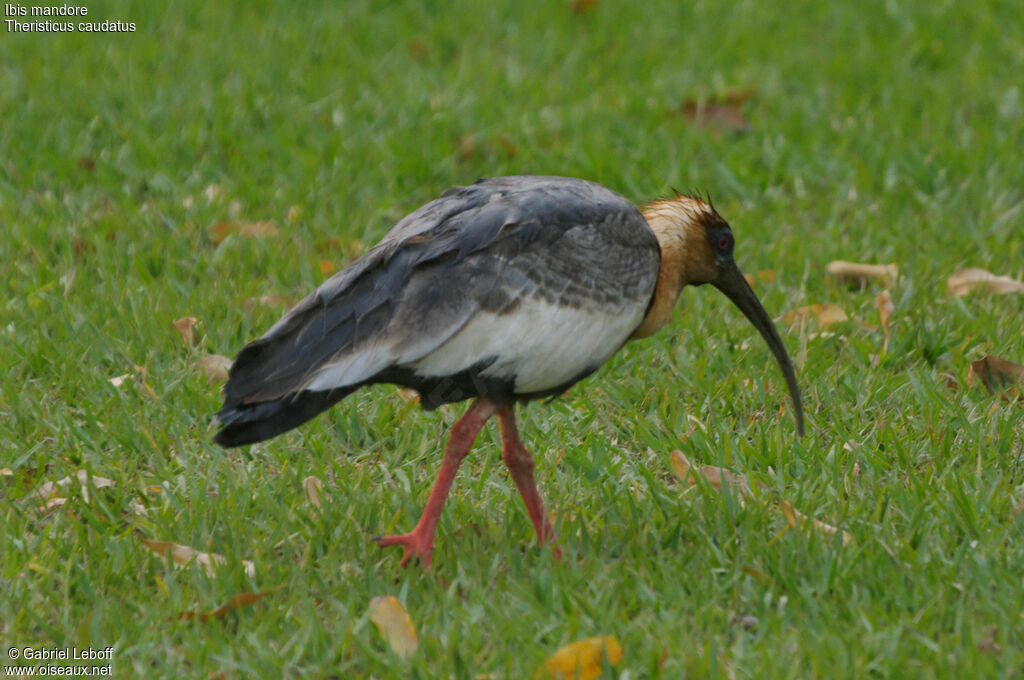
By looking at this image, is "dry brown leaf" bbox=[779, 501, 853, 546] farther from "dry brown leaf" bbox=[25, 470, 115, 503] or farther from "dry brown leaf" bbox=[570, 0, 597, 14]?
"dry brown leaf" bbox=[570, 0, 597, 14]

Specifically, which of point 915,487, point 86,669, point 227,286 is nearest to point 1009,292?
point 915,487

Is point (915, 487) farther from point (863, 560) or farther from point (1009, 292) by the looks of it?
point (1009, 292)

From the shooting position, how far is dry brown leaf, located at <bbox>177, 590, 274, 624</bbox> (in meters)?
3.46

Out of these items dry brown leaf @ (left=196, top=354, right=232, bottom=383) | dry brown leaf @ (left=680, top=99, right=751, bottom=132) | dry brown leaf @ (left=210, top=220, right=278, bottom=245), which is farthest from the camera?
dry brown leaf @ (left=680, top=99, right=751, bottom=132)

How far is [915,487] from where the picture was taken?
3984 millimetres

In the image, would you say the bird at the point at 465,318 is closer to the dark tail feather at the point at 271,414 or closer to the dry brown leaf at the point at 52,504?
the dark tail feather at the point at 271,414

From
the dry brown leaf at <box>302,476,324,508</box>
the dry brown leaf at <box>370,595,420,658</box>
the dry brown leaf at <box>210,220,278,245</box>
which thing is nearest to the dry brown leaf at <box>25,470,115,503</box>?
the dry brown leaf at <box>302,476,324,508</box>

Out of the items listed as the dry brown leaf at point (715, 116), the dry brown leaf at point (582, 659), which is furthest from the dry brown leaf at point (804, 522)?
the dry brown leaf at point (715, 116)

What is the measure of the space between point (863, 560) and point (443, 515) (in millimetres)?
1195

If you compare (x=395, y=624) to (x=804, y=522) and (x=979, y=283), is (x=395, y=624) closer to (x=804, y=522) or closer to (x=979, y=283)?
(x=804, y=522)

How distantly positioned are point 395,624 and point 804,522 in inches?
46.8

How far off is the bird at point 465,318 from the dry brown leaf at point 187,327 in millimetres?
1540

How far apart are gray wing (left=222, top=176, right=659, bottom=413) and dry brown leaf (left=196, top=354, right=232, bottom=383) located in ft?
4.09

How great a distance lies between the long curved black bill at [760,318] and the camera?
4207 millimetres
